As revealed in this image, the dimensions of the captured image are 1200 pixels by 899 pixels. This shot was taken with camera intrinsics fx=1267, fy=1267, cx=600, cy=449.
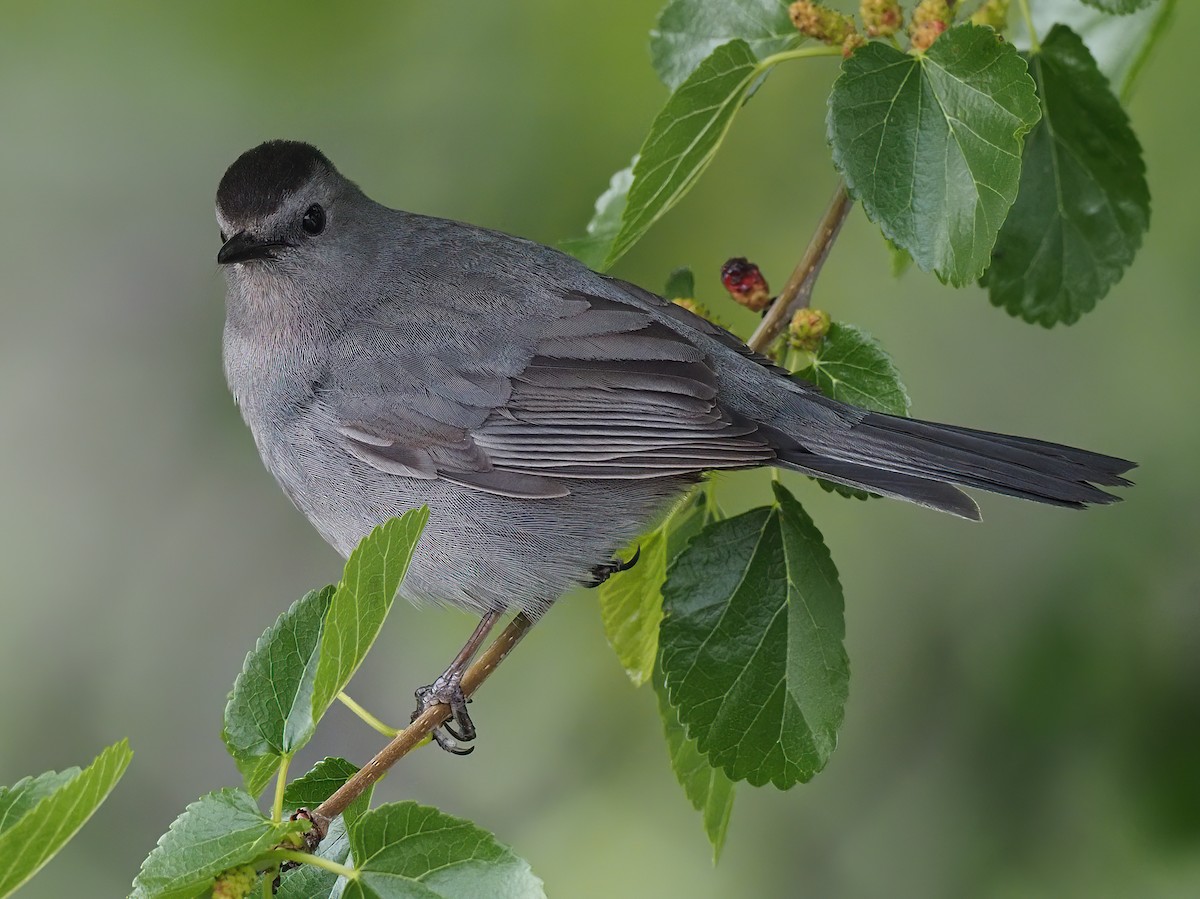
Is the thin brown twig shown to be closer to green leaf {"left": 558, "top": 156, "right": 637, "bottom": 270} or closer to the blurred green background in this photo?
green leaf {"left": 558, "top": 156, "right": 637, "bottom": 270}

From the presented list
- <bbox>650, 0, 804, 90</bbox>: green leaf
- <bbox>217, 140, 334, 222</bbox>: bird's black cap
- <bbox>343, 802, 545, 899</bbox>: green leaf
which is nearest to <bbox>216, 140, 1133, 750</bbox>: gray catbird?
<bbox>217, 140, 334, 222</bbox>: bird's black cap

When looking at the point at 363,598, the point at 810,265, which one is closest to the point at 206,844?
the point at 363,598

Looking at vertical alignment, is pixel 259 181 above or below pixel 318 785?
above

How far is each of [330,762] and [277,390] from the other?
1409 mm

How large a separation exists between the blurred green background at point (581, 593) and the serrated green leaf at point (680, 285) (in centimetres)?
97

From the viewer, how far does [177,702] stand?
4918mm

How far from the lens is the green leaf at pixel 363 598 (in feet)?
6.60

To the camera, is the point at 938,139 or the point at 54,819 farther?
the point at 938,139

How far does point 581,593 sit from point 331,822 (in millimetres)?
1933

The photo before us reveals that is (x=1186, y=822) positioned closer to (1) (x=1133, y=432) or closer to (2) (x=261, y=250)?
(1) (x=1133, y=432)

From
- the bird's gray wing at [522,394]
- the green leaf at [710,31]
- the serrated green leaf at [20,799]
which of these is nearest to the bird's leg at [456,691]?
the bird's gray wing at [522,394]

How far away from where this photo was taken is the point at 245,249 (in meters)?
3.49

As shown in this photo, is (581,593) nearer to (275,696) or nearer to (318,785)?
(318,785)

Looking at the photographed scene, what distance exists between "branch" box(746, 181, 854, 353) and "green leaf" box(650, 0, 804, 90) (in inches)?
14.0
